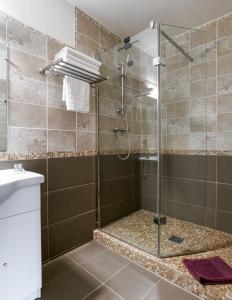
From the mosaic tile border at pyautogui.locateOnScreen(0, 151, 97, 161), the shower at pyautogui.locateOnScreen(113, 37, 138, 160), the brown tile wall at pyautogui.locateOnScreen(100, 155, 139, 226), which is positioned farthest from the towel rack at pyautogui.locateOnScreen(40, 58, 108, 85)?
the brown tile wall at pyautogui.locateOnScreen(100, 155, 139, 226)

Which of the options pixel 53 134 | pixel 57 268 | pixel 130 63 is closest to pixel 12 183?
pixel 53 134

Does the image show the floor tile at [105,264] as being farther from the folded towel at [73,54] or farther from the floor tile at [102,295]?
the folded towel at [73,54]

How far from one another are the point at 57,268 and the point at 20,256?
549 mm

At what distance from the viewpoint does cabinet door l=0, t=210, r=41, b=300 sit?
1075 millimetres

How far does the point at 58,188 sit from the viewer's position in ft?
5.55

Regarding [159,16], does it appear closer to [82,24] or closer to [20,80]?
[82,24]

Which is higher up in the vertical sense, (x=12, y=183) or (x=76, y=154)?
(x=76, y=154)

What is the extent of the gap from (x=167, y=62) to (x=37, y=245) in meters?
1.92

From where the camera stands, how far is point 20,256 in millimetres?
1140

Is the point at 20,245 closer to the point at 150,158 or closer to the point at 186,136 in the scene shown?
the point at 150,158

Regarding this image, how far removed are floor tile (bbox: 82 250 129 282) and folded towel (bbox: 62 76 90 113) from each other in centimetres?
134

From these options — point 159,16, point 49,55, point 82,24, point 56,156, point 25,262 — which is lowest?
point 25,262

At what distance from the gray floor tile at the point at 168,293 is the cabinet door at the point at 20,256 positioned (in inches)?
30.4

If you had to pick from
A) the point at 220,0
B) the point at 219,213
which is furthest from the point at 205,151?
the point at 220,0
